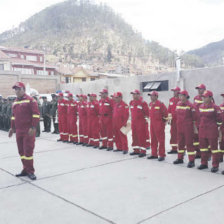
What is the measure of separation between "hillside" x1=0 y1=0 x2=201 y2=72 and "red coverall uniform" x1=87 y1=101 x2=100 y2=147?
92.9 metres

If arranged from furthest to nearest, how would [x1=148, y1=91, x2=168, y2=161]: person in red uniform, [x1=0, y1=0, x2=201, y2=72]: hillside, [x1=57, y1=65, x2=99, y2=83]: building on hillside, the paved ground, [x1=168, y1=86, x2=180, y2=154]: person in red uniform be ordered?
[x1=0, y1=0, x2=201, y2=72]: hillside, [x1=57, y1=65, x2=99, y2=83]: building on hillside, [x1=168, y1=86, x2=180, y2=154]: person in red uniform, [x1=148, y1=91, x2=168, y2=161]: person in red uniform, the paved ground

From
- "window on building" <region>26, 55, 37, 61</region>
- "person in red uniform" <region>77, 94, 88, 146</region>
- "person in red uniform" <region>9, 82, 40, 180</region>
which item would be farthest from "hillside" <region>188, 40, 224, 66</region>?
"person in red uniform" <region>9, 82, 40, 180</region>

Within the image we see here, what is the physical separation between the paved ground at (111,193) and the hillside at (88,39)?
95652mm

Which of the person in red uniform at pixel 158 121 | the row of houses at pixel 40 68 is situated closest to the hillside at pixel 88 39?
the row of houses at pixel 40 68

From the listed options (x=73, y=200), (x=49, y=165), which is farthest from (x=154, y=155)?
(x=73, y=200)

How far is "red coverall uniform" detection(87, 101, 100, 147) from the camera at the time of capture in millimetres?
9094

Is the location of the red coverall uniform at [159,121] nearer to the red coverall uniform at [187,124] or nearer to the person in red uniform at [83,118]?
the red coverall uniform at [187,124]

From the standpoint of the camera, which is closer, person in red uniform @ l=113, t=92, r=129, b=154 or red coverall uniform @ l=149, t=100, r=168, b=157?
red coverall uniform @ l=149, t=100, r=168, b=157

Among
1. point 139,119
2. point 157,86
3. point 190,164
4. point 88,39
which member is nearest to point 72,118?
point 139,119

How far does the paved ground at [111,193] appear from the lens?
13.2ft

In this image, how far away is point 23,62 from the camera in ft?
179

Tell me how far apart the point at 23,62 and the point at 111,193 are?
53.5m

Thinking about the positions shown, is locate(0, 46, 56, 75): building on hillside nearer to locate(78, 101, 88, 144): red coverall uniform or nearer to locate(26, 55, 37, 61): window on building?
locate(26, 55, 37, 61): window on building

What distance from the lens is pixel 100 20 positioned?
483 feet
